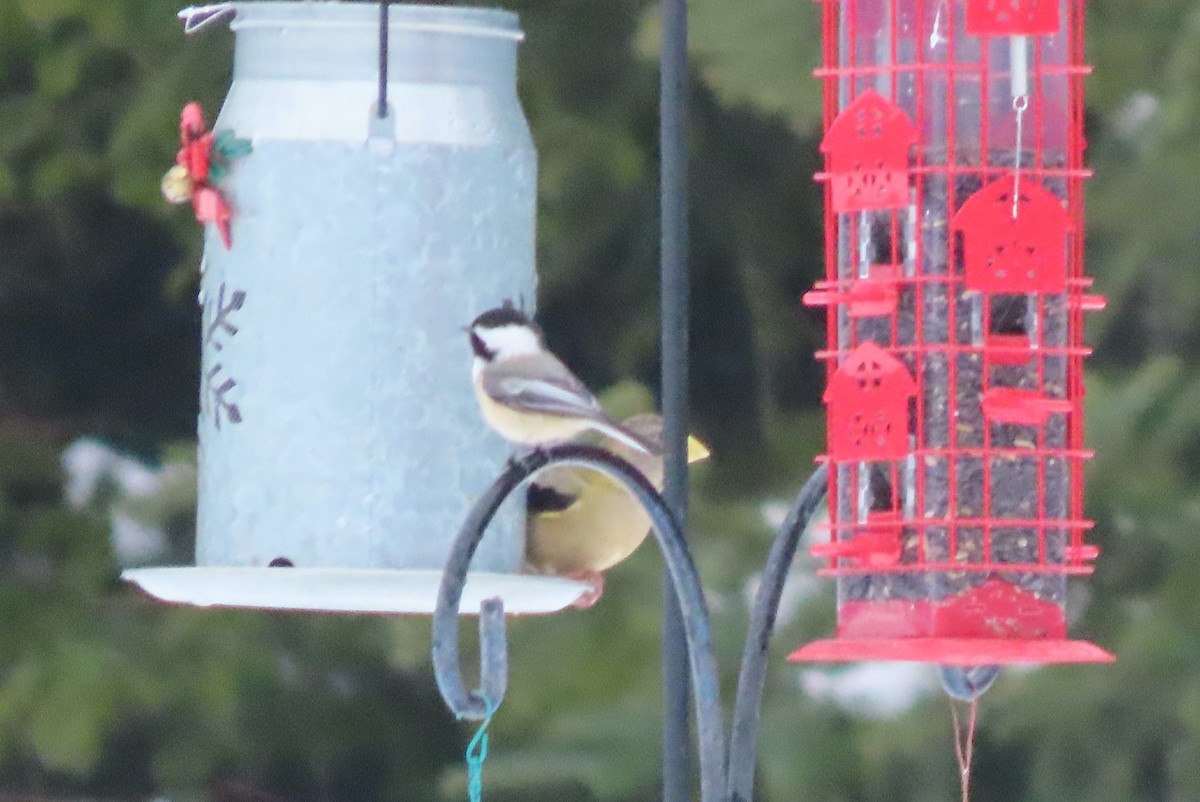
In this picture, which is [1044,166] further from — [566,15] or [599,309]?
[599,309]

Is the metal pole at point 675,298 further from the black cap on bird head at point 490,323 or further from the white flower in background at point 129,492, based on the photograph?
the white flower in background at point 129,492

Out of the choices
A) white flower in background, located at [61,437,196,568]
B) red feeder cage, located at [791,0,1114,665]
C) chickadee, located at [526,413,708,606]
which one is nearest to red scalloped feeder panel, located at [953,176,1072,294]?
red feeder cage, located at [791,0,1114,665]

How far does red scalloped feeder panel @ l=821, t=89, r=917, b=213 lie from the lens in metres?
3.11

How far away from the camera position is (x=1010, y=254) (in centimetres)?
308

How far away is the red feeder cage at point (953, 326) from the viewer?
3111 mm

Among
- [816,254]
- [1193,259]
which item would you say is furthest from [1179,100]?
[816,254]

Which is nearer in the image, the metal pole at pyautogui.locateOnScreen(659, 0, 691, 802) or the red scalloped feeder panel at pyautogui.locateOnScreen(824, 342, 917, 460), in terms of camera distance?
the metal pole at pyautogui.locateOnScreen(659, 0, 691, 802)

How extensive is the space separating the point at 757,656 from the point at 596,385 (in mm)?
4383

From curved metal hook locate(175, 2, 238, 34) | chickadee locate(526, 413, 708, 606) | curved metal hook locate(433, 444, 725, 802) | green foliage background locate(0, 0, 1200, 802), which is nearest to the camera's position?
curved metal hook locate(433, 444, 725, 802)

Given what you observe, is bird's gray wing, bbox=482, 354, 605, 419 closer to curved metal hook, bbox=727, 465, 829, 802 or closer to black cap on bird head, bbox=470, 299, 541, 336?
black cap on bird head, bbox=470, 299, 541, 336

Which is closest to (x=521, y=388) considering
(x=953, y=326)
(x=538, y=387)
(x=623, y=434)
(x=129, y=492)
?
(x=538, y=387)

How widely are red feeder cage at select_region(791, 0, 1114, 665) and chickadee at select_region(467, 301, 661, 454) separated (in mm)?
333

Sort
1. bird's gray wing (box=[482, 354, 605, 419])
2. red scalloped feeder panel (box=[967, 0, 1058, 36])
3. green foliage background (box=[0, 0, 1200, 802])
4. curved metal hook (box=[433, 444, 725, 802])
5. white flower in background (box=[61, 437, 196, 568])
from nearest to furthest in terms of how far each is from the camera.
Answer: curved metal hook (box=[433, 444, 725, 802]) < red scalloped feeder panel (box=[967, 0, 1058, 36]) < bird's gray wing (box=[482, 354, 605, 419]) < green foliage background (box=[0, 0, 1200, 802]) < white flower in background (box=[61, 437, 196, 568])

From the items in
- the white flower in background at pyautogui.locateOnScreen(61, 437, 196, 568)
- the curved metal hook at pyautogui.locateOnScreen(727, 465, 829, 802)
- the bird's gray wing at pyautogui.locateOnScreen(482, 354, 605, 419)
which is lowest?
the white flower in background at pyautogui.locateOnScreen(61, 437, 196, 568)
